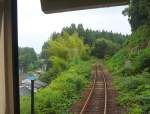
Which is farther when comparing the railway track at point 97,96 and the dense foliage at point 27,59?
the dense foliage at point 27,59

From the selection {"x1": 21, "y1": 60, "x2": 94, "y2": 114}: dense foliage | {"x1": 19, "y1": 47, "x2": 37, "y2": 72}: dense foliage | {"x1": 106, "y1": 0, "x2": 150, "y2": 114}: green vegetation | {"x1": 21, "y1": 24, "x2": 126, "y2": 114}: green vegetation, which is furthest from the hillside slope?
{"x1": 19, "y1": 47, "x2": 37, "y2": 72}: dense foliage

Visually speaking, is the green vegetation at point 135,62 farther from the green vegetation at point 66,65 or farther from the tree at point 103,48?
the green vegetation at point 66,65

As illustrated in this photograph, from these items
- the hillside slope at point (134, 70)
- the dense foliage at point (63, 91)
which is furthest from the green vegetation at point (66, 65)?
the hillside slope at point (134, 70)

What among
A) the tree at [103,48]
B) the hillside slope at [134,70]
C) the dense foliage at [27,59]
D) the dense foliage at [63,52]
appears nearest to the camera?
the hillside slope at [134,70]

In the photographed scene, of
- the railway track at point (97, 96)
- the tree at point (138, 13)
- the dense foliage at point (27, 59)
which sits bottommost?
the railway track at point (97, 96)

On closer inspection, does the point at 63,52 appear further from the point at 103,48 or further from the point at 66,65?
the point at 103,48

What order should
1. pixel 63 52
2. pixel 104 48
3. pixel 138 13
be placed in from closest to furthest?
pixel 138 13 < pixel 104 48 < pixel 63 52

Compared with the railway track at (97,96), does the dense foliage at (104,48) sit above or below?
above

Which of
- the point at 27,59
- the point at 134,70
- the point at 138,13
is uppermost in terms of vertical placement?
the point at 138,13

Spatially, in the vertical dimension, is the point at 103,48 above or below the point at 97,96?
above

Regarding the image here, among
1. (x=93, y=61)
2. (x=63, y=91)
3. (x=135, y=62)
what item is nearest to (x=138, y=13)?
(x=135, y=62)

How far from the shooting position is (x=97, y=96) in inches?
174

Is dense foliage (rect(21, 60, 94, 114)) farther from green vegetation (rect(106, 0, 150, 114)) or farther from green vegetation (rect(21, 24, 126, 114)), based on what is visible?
green vegetation (rect(106, 0, 150, 114))

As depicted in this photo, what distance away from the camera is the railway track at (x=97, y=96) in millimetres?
4383
